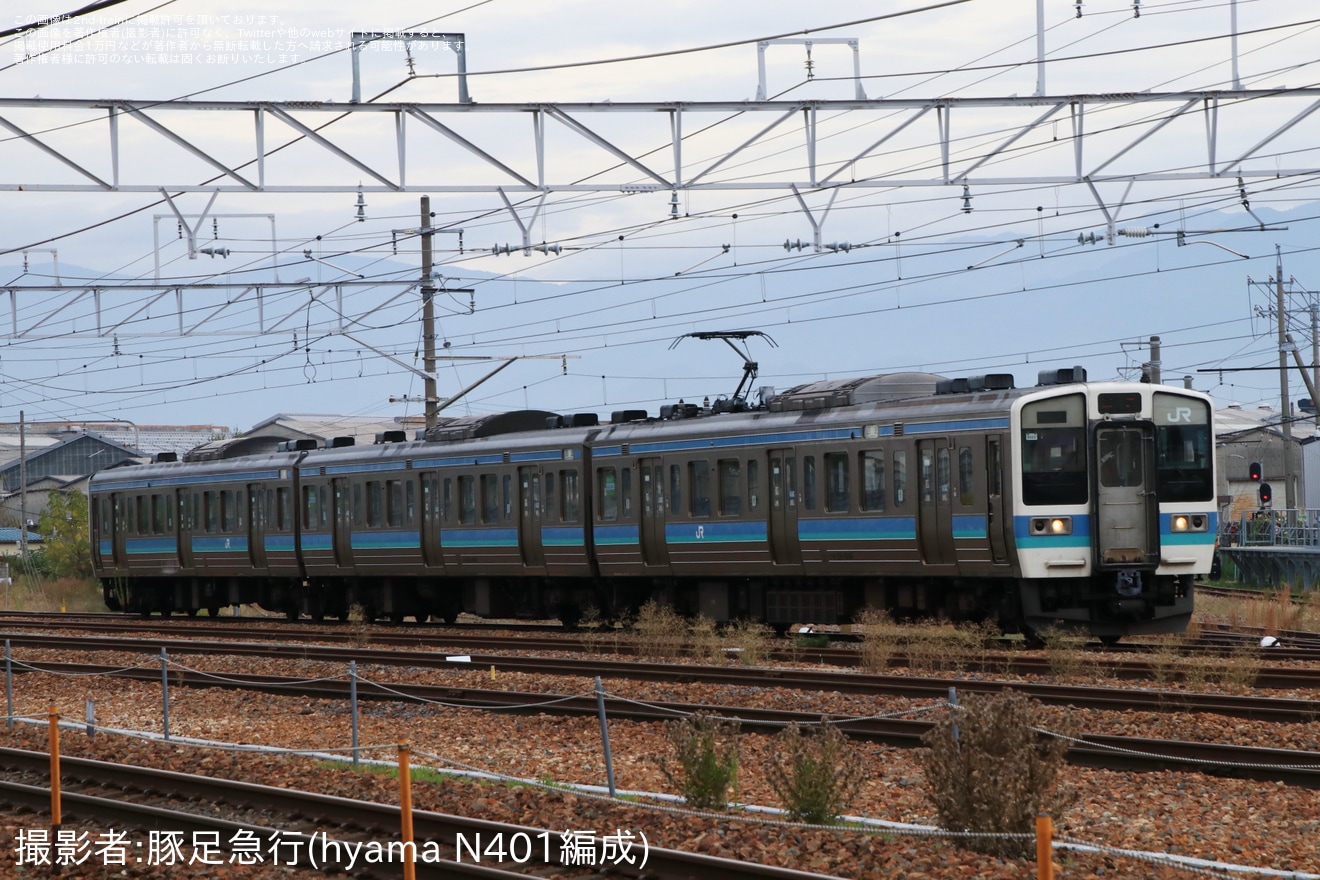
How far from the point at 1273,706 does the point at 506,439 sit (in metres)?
16.1

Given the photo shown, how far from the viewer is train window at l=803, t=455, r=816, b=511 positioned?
2173 centimetres

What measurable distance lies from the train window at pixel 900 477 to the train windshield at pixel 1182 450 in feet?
9.72

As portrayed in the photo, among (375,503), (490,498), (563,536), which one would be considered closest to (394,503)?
(375,503)

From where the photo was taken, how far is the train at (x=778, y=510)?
1938 cm

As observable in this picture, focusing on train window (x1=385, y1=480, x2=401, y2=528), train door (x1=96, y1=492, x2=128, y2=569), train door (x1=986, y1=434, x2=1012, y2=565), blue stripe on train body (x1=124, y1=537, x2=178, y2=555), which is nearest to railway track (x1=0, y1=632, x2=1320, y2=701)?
train door (x1=986, y1=434, x2=1012, y2=565)

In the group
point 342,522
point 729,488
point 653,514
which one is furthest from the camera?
point 342,522

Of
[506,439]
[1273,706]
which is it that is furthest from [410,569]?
[1273,706]

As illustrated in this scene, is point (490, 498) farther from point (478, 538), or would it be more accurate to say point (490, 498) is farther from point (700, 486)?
point (700, 486)

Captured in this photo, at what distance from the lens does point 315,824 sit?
10789 millimetres

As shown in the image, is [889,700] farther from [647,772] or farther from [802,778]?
[802,778]

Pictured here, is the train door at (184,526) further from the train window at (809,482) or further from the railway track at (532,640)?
the train window at (809,482)

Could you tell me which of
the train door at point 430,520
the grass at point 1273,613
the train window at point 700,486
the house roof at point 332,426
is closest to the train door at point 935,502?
the train window at point 700,486

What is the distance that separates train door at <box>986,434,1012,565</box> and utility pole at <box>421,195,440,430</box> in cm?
1619

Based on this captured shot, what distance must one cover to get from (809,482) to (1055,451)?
3.69 metres
